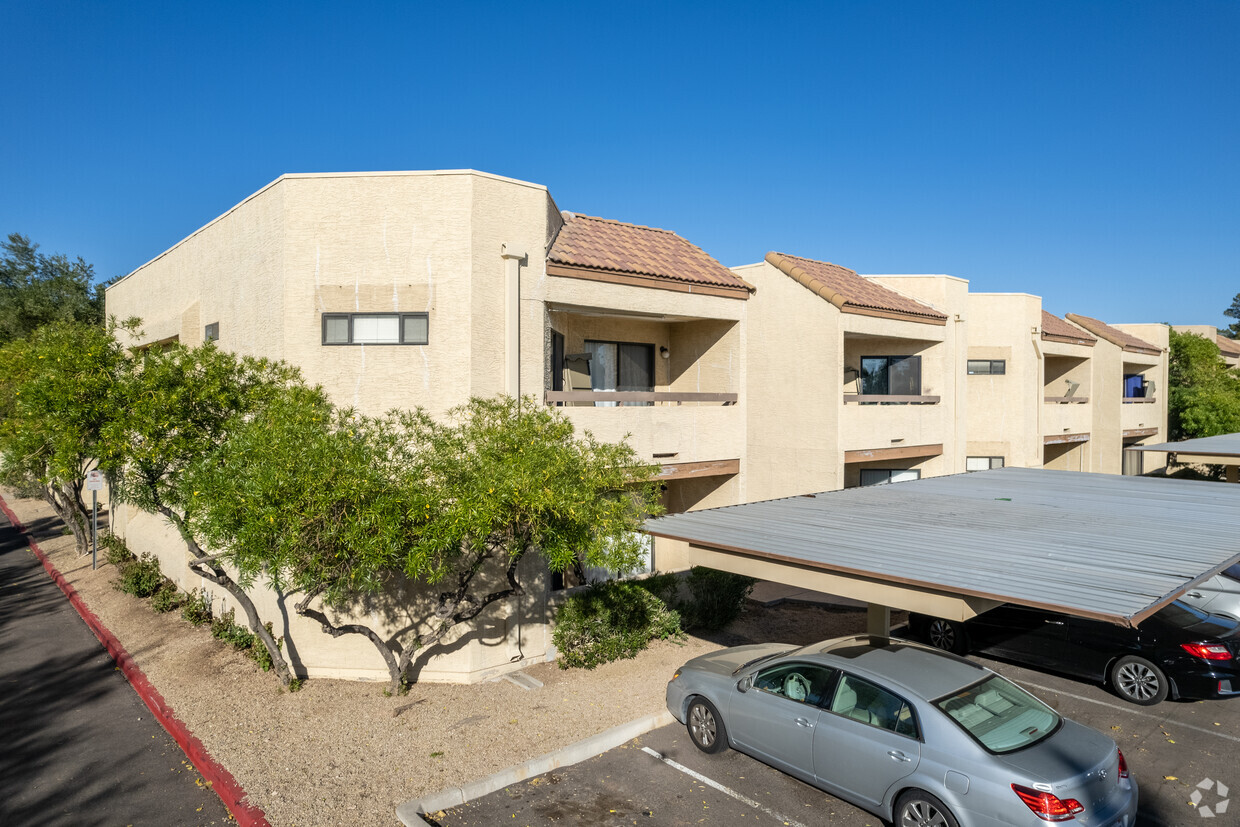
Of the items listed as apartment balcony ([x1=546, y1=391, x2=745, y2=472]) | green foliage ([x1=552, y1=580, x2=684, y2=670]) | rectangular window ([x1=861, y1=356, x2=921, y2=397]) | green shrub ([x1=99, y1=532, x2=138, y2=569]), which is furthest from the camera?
rectangular window ([x1=861, y1=356, x2=921, y2=397])

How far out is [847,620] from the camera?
1459cm

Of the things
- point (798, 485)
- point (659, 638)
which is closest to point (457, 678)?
point (659, 638)

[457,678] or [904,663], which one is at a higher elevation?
[904,663]

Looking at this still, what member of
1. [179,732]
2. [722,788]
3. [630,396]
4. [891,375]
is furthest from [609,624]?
[891,375]

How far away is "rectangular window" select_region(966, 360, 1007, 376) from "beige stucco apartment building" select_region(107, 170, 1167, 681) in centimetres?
5

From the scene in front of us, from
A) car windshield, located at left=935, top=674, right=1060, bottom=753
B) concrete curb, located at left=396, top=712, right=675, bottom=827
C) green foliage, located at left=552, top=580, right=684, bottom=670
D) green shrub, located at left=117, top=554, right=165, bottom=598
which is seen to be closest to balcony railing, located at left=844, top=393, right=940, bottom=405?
green foliage, located at left=552, top=580, right=684, bottom=670

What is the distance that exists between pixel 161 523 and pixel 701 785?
1537 centimetres

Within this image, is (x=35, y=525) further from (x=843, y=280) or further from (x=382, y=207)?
(x=843, y=280)

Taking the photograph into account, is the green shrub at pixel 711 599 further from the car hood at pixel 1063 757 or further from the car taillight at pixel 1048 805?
the car taillight at pixel 1048 805

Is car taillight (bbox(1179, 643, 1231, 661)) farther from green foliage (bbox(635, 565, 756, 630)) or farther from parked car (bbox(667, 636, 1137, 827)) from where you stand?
green foliage (bbox(635, 565, 756, 630))

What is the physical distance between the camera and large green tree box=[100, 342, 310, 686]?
951cm

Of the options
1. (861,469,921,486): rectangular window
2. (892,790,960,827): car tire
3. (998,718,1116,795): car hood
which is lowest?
(892,790,960,827): car tire

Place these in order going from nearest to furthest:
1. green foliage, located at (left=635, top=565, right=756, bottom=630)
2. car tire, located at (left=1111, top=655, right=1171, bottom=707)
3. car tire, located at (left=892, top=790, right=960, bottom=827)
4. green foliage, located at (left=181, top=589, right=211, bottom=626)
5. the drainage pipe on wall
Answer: car tire, located at (left=892, top=790, right=960, bottom=827), car tire, located at (left=1111, top=655, right=1171, bottom=707), the drainage pipe on wall, green foliage, located at (left=635, top=565, right=756, bottom=630), green foliage, located at (left=181, top=589, right=211, bottom=626)

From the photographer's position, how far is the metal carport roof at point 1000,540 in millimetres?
7109
